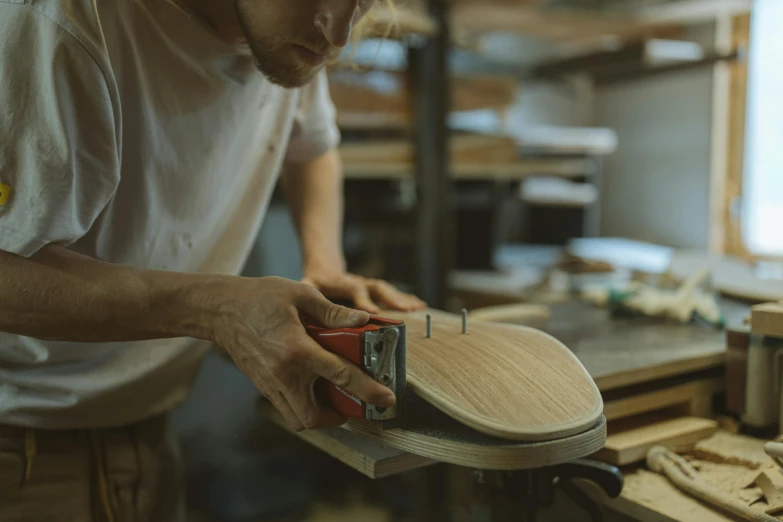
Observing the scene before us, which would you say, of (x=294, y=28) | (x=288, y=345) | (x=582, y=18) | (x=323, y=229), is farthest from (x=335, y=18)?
(x=582, y=18)

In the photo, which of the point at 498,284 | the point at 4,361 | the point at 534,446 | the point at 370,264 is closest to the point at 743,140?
the point at 498,284

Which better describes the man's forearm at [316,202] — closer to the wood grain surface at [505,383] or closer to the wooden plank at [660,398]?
the wood grain surface at [505,383]

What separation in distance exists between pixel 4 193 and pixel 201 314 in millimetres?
275

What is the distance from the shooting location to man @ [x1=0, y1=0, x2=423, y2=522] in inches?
29.9

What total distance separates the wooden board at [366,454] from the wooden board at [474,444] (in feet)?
0.32

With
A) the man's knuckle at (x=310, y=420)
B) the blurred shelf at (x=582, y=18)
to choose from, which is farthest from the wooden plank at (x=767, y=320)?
the blurred shelf at (x=582, y=18)

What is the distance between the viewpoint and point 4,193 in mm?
762

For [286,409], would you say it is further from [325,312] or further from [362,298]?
[362,298]

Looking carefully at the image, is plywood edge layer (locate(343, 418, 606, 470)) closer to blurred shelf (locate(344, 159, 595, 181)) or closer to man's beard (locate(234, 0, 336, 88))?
man's beard (locate(234, 0, 336, 88))

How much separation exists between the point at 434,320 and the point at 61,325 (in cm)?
57

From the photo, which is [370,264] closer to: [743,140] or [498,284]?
[498,284]

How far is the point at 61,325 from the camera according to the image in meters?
0.79

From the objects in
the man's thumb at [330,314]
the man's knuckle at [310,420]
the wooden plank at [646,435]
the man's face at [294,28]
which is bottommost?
the wooden plank at [646,435]

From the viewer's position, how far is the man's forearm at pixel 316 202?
1399 mm
